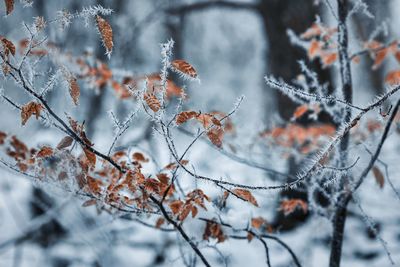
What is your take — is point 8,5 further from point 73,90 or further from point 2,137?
point 2,137

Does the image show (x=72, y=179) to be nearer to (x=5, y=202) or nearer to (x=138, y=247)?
(x=138, y=247)

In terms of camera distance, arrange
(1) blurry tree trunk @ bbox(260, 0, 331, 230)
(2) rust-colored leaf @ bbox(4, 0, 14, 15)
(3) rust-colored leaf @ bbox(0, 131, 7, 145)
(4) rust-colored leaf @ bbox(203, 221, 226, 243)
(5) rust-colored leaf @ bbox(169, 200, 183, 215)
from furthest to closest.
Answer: (1) blurry tree trunk @ bbox(260, 0, 331, 230), (3) rust-colored leaf @ bbox(0, 131, 7, 145), (4) rust-colored leaf @ bbox(203, 221, 226, 243), (5) rust-colored leaf @ bbox(169, 200, 183, 215), (2) rust-colored leaf @ bbox(4, 0, 14, 15)

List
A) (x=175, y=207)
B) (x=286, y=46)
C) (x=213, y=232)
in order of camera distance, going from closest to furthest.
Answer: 1. (x=175, y=207)
2. (x=213, y=232)
3. (x=286, y=46)

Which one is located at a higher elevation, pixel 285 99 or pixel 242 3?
pixel 242 3

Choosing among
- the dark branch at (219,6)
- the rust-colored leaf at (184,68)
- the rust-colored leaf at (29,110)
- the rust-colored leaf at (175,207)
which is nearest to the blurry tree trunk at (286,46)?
the dark branch at (219,6)

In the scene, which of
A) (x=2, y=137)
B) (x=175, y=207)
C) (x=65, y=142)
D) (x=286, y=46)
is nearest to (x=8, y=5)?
(x=65, y=142)

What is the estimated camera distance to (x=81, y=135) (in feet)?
4.46

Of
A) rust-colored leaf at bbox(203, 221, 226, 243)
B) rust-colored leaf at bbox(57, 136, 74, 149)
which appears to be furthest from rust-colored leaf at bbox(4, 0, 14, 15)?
rust-colored leaf at bbox(203, 221, 226, 243)

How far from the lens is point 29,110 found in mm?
1328

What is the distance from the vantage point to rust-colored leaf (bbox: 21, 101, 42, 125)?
1321mm

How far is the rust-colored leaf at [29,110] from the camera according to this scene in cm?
132

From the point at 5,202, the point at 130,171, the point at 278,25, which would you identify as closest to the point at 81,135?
the point at 130,171

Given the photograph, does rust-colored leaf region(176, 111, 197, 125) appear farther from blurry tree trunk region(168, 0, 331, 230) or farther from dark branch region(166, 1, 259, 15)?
dark branch region(166, 1, 259, 15)

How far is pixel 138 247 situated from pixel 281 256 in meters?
1.68
